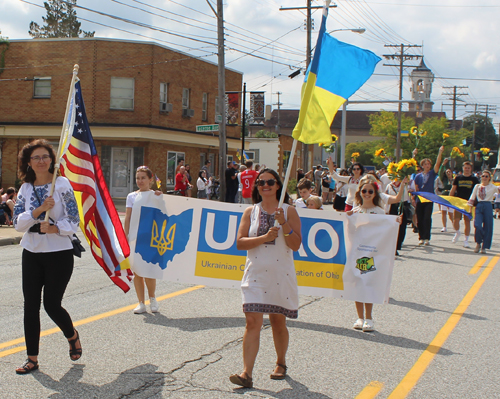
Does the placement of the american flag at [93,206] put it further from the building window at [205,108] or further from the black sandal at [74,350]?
the building window at [205,108]

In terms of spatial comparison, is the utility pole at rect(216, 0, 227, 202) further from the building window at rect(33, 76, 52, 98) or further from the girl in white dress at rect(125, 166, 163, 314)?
the girl in white dress at rect(125, 166, 163, 314)

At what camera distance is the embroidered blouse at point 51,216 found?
15.4 ft

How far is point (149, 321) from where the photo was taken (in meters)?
6.52

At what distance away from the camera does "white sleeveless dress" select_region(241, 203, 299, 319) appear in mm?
4539

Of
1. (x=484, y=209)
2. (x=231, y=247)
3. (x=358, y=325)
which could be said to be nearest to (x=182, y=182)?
(x=484, y=209)

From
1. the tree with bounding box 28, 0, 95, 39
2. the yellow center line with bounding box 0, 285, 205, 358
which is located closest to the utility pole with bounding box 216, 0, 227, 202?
the yellow center line with bounding box 0, 285, 205, 358

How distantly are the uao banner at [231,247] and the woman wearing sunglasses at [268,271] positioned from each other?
2.20m

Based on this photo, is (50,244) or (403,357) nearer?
(50,244)

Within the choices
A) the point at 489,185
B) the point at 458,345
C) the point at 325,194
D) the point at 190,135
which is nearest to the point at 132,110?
the point at 190,135

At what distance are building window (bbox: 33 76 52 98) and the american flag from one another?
2734 cm

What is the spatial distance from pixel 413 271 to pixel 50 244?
7486 millimetres

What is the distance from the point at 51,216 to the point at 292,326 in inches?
117

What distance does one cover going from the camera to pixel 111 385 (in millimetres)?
4508

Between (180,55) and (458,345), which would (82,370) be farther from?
(180,55)
